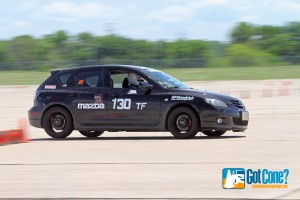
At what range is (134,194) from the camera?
10203mm

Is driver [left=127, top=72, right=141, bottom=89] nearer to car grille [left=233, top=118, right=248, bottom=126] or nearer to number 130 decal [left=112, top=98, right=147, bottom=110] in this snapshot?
number 130 decal [left=112, top=98, right=147, bottom=110]

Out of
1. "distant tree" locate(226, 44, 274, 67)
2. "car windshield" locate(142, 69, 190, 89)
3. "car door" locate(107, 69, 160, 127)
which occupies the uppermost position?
"distant tree" locate(226, 44, 274, 67)

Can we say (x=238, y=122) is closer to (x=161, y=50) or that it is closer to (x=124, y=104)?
(x=124, y=104)

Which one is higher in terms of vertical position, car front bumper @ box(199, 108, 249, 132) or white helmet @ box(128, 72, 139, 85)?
white helmet @ box(128, 72, 139, 85)

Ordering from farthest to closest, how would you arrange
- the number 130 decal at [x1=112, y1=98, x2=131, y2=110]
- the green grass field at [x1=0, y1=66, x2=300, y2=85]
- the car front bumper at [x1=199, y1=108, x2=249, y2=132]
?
the green grass field at [x1=0, y1=66, x2=300, y2=85], the number 130 decal at [x1=112, y1=98, x2=131, y2=110], the car front bumper at [x1=199, y1=108, x2=249, y2=132]

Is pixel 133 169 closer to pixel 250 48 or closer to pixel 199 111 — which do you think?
pixel 199 111

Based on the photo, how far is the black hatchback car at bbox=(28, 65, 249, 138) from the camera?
1709cm

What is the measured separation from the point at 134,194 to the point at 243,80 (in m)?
42.9

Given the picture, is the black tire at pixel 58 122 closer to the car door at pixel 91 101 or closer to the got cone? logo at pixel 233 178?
the car door at pixel 91 101

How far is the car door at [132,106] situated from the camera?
17.4m

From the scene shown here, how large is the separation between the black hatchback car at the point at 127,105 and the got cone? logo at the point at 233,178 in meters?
5.53

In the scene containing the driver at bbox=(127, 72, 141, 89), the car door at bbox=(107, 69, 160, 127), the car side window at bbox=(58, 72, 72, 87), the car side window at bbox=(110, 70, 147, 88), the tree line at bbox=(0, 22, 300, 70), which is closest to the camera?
the car door at bbox=(107, 69, 160, 127)

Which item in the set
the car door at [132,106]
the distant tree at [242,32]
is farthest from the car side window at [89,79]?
the distant tree at [242,32]

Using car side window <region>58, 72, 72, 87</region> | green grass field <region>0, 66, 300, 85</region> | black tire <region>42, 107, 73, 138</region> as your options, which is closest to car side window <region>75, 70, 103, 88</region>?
car side window <region>58, 72, 72, 87</region>
